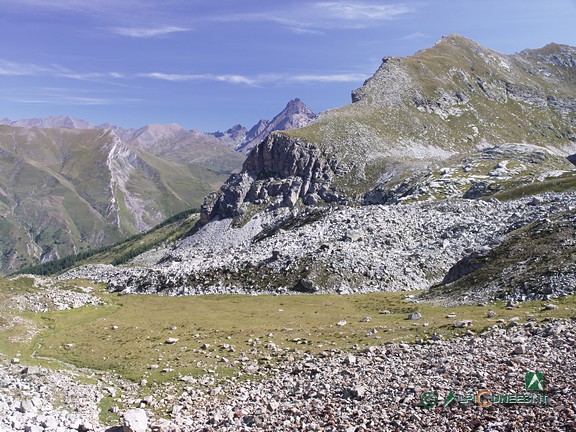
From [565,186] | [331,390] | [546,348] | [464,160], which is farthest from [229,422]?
[464,160]

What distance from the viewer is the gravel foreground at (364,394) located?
19.5 metres

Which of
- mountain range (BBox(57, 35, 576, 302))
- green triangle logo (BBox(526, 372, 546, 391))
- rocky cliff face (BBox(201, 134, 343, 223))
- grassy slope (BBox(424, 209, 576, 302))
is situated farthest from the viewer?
rocky cliff face (BBox(201, 134, 343, 223))

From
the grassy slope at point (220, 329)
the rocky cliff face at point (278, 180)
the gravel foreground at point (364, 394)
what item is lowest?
the grassy slope at point (220, 329)

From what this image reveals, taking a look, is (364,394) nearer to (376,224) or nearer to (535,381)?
(535,381)

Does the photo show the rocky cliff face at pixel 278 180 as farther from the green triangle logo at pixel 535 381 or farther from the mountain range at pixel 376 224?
the green triangle logo at pixel 535 381

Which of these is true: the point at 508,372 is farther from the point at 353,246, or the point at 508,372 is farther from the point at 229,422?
the point at 353,246

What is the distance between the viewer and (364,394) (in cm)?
2356

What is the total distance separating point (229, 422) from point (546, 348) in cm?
1893

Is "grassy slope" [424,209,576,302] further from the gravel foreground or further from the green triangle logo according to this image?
the green triangle logo

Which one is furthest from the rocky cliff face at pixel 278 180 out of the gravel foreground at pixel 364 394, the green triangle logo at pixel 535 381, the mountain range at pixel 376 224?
the green triangle logo at pixel 535 381

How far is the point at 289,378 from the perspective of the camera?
2912 centimetres

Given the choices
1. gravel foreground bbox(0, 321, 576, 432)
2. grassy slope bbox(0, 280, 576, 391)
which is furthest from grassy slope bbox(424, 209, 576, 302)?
gravel foreground bbox(0, 321, 576, 432)

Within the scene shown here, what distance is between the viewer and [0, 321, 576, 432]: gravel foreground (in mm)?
19547

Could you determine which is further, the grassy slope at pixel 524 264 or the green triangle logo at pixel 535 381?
the grassy slope at pixel 524 264
